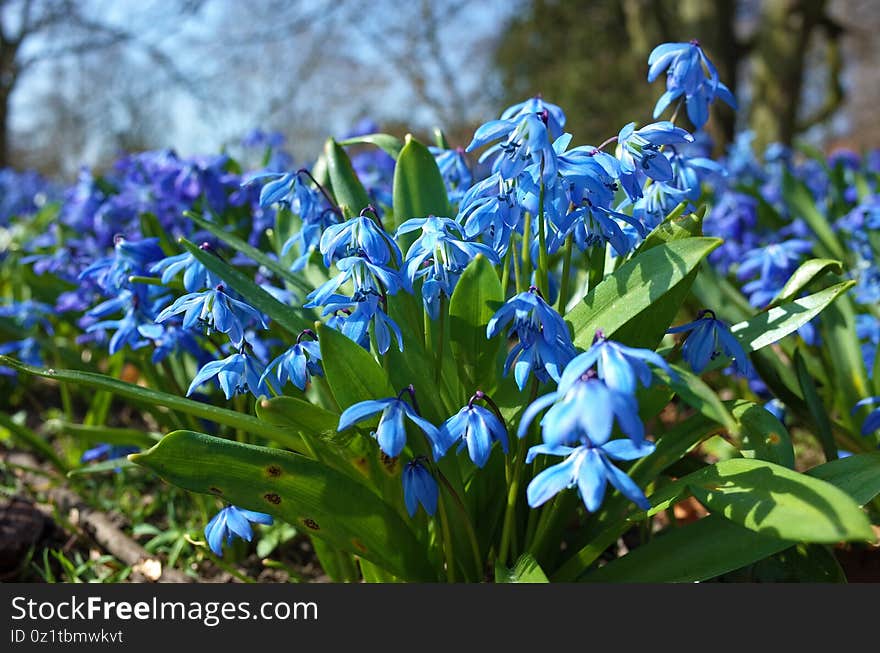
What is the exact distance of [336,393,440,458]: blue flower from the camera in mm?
1157

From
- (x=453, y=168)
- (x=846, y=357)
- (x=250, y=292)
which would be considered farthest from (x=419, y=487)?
(x=846, y=357)

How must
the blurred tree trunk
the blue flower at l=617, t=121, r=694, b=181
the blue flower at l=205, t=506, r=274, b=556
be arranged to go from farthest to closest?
the blurred tree trunk
the blue flower at l=205, t=506, r=274, b=556
the blue flower at l=617, t=121, r=694, b=181

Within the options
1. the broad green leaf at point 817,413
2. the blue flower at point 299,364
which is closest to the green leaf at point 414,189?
the blue flower at point 299,364

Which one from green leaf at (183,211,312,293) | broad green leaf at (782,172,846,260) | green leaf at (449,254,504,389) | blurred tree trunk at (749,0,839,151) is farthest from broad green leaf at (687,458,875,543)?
blurred tree trunk at (749,0,839,151)

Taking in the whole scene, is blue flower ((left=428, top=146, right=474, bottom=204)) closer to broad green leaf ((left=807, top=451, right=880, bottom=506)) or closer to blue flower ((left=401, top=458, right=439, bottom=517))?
blue flower ((left=401, top=458, right=439, bottom=517))

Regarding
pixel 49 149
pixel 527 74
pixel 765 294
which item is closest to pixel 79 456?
pixel 765 294

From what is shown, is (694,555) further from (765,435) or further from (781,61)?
(781,61)

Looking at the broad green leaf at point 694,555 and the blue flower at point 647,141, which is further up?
the blue flower at point 647,141

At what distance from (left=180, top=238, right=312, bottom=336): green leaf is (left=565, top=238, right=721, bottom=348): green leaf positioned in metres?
0.57

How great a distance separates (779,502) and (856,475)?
12.0 inches

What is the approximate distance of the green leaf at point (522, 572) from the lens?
4.22 ft

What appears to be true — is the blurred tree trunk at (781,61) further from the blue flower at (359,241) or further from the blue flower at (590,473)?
the blue flower at (590,473)

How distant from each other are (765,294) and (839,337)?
23 cm

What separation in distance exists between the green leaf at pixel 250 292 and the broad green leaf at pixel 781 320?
88 cm
